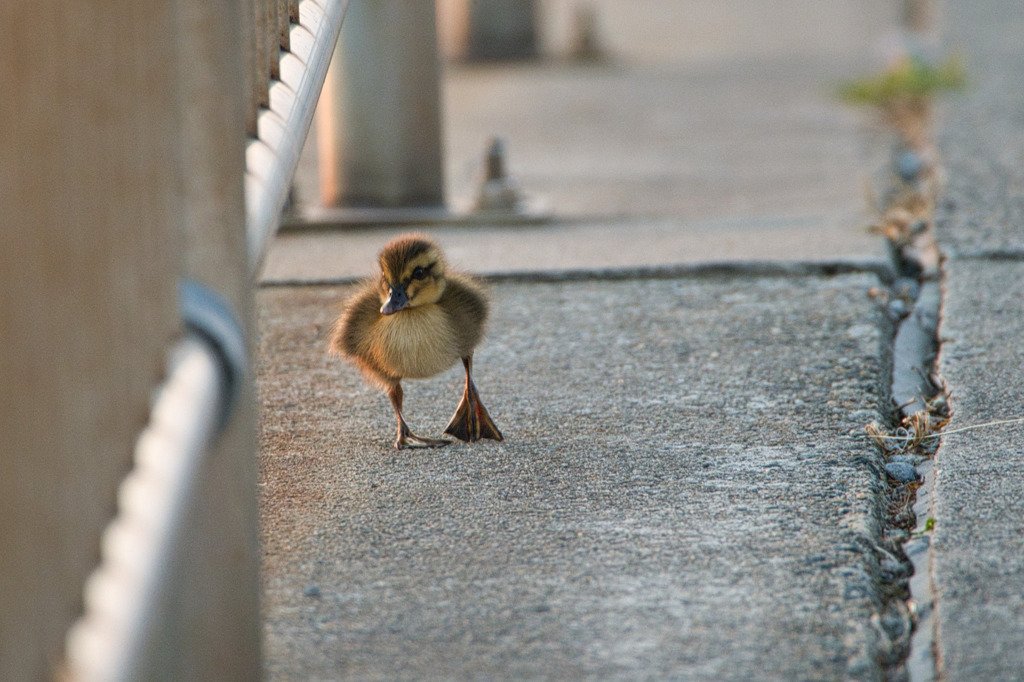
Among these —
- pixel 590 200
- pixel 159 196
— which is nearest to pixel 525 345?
pixel 159 196

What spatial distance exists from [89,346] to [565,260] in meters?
3.18

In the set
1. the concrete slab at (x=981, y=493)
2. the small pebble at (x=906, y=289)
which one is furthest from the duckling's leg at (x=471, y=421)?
the small pebble at (x=906, y=289)

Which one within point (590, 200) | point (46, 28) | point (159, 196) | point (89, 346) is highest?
point (46, 28)

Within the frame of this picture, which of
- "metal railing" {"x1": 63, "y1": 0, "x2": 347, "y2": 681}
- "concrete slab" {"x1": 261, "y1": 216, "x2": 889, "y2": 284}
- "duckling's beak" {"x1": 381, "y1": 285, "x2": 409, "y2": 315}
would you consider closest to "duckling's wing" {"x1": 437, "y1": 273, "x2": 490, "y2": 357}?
"duckling's beak" {"x1": 381, "y1": 285, "x2": 409, "y2": 315}

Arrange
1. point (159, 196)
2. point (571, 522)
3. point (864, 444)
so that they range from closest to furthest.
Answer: point (159, 196), point (571, 522), point (864, 444)

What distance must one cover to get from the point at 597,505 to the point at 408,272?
67 cm

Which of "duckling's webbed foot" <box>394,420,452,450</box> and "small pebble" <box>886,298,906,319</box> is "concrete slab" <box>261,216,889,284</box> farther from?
"duckling's webbed foot" <box>394,420,452,450</box>

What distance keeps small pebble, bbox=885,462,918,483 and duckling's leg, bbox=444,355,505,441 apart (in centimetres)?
77

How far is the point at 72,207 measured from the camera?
4.05 feet

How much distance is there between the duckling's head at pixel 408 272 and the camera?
2.72 meters

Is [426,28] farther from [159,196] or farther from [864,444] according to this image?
[159,196]

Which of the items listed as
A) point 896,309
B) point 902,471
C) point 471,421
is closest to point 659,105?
point 896,309

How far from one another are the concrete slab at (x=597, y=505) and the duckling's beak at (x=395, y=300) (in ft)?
0.96

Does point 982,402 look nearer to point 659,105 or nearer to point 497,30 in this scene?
point 659,105
